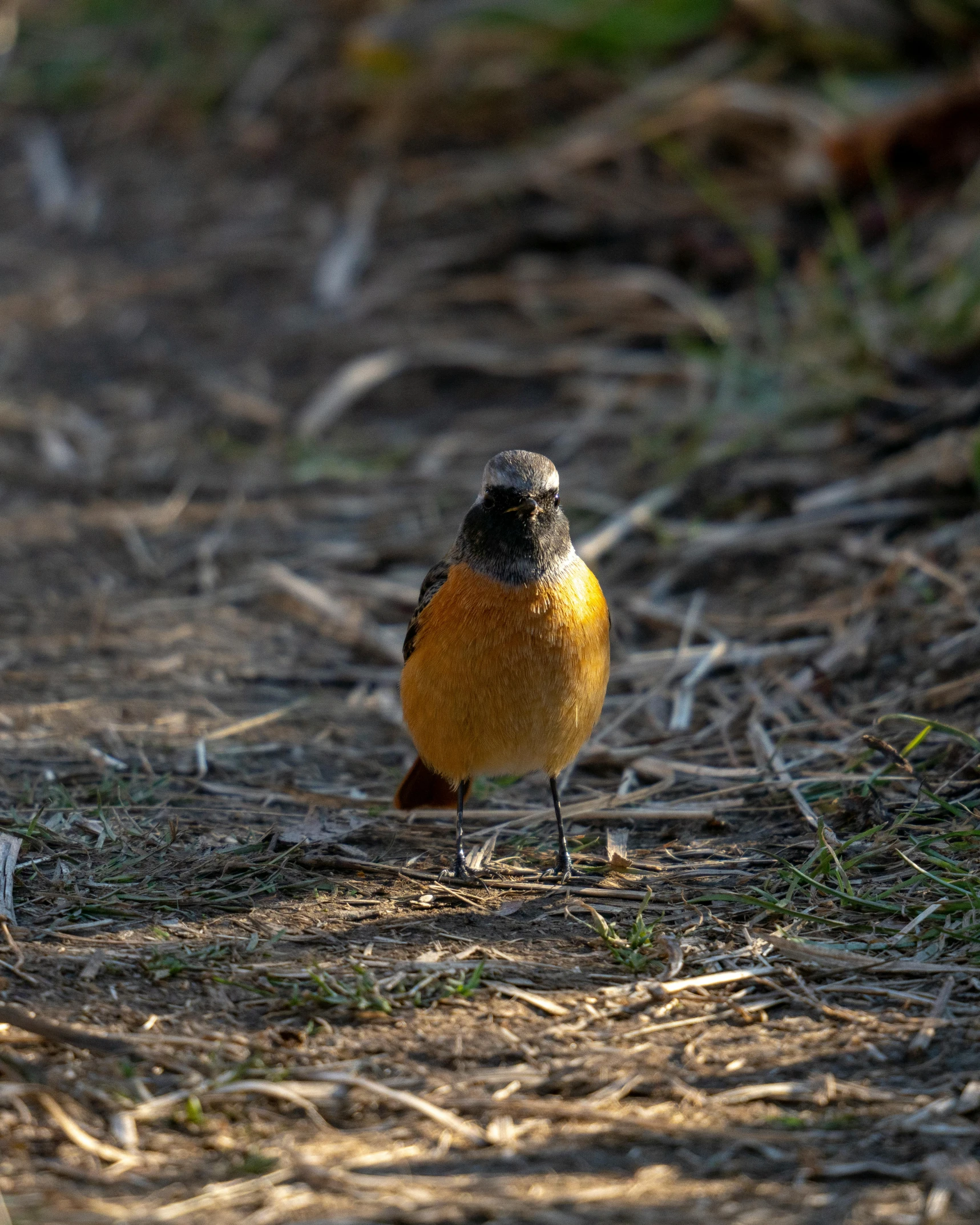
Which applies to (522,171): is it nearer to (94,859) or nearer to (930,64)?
(930,64)

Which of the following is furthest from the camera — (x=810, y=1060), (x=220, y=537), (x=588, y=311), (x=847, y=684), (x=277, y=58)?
(x=277, y=58)

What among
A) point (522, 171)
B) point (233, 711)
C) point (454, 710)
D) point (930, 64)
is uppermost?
point (930, 64)

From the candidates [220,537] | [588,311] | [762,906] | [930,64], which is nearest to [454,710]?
[762,906]

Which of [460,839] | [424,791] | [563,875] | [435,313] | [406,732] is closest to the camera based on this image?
[563,875]

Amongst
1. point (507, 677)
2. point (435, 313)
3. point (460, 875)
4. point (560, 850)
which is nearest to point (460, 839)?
point (460, 875)

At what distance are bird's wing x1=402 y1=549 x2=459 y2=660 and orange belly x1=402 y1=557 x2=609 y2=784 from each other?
0.49 feet

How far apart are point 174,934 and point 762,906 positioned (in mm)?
1702

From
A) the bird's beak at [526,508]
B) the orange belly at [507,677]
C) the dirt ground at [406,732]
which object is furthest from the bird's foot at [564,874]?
the bird's beak at [526,508]

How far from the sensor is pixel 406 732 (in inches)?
226

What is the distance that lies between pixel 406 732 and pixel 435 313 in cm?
507

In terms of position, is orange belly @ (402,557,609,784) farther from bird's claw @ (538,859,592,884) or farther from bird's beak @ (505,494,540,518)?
bird's claw @ (538,859,592,884)

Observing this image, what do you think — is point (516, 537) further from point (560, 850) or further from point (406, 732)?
point (406, 732)

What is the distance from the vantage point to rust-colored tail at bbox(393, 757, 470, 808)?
15.9ft

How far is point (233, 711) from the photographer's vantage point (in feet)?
18.7
